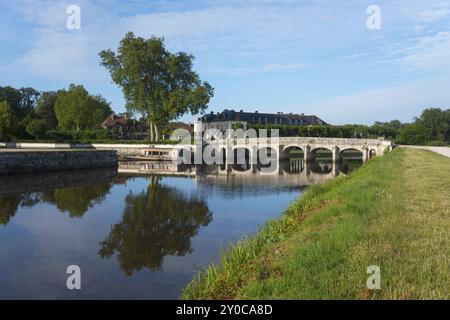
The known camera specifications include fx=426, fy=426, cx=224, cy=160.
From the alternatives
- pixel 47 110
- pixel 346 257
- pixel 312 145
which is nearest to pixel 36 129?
pixel 47 110

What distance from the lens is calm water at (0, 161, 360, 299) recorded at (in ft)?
29.7

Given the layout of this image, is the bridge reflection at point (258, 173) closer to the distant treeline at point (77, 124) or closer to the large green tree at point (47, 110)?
the distant treeline at point (77, 124)

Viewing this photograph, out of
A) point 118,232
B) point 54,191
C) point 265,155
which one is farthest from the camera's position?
point 265,155

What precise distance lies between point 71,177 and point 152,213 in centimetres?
1605

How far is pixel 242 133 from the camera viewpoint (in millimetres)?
71938

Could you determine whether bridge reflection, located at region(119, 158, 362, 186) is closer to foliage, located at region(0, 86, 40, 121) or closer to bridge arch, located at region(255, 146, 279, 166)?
bridge arch, located at region(255, 146, 279, 166)

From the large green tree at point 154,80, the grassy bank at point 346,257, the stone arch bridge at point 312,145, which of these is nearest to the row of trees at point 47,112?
the large green tree at point 154,80

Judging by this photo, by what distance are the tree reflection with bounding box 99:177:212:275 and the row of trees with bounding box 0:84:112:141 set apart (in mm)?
42854

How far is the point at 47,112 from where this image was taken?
8581 centimetres

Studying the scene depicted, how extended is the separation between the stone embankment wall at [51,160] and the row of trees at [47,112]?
66.7 feet

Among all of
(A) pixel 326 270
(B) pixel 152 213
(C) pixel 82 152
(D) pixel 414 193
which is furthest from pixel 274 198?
→ (C) pixel 82 152

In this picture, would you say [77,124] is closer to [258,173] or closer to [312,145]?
[312,145]

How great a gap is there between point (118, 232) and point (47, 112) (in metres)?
80.0

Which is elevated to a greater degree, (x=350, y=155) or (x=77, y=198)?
(x=350, y=155)
